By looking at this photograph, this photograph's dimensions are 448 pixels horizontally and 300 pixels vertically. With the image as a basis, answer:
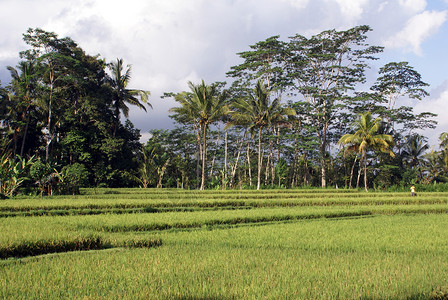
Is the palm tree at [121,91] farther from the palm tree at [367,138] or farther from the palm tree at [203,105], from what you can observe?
the palm tree at [367,138]

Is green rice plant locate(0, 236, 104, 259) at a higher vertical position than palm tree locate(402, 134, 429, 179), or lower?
lower

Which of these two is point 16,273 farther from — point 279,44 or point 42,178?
point 279,44

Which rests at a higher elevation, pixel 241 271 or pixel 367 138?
pixel 367 138

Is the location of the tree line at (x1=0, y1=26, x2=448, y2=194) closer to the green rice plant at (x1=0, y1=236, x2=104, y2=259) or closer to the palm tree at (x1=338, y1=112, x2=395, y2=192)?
the palm tree at (x1=338, y1=112, x2=395, y2=192)

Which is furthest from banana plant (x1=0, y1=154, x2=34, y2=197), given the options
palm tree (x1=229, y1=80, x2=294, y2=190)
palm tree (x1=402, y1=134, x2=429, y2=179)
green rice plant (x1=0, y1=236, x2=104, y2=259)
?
palm tree (x1=402, y1=134, x2=429, y2=179)

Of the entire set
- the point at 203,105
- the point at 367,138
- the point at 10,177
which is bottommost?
the point at 10,177

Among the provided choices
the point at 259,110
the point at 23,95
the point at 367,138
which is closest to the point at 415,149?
the point at 367,138

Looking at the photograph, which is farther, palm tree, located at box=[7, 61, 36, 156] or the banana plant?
palm tree, located at box=[7, 61, 36, 156]

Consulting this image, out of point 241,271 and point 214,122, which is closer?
point 241,271

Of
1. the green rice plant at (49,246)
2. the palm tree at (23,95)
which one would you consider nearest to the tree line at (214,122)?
the palm tree at (23,95)

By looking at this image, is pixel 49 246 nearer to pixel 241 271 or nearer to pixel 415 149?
pixel 241 271

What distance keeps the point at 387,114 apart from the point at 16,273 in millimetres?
32625

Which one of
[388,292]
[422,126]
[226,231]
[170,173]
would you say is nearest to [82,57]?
[170,173]

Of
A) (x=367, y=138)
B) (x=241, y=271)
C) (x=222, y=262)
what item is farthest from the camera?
(x=367, y=138)
